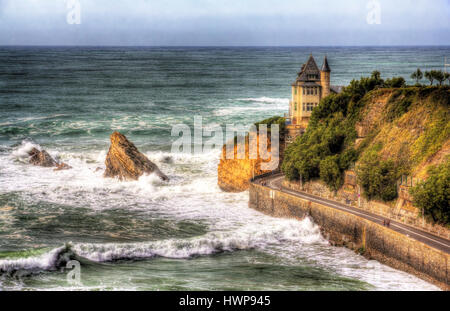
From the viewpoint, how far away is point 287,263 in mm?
43000

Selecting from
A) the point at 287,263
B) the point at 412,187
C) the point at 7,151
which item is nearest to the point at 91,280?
the point at 287,263

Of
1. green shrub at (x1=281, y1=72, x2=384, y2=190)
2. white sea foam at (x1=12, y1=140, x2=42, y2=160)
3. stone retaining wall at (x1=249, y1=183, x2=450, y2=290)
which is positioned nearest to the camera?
stone retaining wall at (x1=249, y1=183, x2=450, y2=290)

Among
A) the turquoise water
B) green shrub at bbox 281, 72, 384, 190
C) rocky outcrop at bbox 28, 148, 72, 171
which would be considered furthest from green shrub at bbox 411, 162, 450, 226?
rocky outcrop at bbox 28, 148, 72, 171

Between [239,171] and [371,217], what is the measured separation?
65.6 ft

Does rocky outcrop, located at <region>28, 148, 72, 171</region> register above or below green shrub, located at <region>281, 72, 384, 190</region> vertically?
below

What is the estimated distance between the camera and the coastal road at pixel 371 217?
133ft

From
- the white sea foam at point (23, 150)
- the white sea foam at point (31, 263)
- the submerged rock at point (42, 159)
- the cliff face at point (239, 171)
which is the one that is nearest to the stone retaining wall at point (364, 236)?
the cliff face at point (239, 171)

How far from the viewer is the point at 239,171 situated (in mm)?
64312

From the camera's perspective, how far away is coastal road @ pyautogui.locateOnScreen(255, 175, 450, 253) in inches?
1593

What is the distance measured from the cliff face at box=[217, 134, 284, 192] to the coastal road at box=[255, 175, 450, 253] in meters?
2.29

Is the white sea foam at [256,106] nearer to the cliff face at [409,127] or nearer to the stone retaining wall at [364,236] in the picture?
the cliff face at [409,127]

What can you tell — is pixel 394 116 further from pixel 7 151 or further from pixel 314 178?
pixel 7 151

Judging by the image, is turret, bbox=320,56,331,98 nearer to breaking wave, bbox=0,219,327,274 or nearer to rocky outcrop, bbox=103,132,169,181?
rocky outcrop, bbox=103,132,169,181
